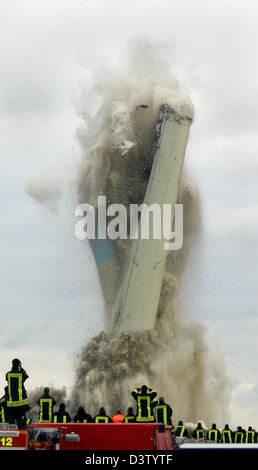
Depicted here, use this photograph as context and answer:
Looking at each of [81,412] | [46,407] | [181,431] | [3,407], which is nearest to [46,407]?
[46,407]

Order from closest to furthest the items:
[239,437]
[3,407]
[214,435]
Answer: [3,407]
[214,435]
[239,437]

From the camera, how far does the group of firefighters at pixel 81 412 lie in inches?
1219

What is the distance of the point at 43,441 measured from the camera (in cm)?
2389

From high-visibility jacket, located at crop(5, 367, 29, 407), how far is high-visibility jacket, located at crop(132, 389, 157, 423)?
17.6 ft

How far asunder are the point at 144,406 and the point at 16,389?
237 inches

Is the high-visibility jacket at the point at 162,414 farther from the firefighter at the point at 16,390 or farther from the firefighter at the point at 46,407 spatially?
the firefighter at the point at 16,390

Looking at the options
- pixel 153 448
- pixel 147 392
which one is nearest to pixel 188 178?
pixel 147 392

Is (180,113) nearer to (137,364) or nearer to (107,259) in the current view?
(107,259)

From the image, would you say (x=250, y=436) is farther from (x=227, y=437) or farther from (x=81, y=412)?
(x=81, y=412)

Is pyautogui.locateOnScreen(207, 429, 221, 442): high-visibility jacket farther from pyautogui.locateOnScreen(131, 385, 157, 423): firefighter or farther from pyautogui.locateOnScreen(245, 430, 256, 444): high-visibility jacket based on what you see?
pyautogui.locateOnScreen(131, 385, 157, 423): firefighter

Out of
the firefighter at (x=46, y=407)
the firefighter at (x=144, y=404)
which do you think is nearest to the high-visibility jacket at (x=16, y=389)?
the firefighter at (x=46, y=407)

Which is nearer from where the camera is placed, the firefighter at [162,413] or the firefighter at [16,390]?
the firefighter at [16,390]

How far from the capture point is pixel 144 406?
35438mm

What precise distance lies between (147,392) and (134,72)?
111ft
